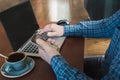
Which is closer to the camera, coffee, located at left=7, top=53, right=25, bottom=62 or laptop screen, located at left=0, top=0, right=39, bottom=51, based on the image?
coffee, located at left=7, top=53, right=25, bottom=62

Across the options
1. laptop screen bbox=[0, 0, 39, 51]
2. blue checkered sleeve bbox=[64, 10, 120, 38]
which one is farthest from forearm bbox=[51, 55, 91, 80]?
blue checkered sleeve bbox=[64, 10, 120, 38]

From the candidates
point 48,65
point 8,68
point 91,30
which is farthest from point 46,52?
point 91,30

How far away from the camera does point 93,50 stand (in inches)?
105

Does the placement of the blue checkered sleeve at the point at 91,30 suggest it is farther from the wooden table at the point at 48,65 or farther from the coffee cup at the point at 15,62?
the coffee cup at the point at 15,62

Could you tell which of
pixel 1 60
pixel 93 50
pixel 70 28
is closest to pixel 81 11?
pixel 93 50

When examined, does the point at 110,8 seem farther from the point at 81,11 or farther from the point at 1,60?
the point at 1,60

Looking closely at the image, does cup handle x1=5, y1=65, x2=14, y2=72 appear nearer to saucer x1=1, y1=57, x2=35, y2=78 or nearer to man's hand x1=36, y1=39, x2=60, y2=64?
saucer x1=1, y1=57, x2=35, y2=78

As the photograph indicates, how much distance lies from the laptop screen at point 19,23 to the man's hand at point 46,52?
17cm

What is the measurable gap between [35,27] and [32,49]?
0.73 feet

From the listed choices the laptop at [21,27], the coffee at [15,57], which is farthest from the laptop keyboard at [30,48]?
the coffee at [15,57]

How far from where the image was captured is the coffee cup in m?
0.91

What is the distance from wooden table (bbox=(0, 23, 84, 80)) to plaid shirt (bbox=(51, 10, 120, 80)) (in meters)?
0.06

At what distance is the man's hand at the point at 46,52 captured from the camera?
93 centimetres

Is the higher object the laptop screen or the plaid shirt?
the laptop screen
